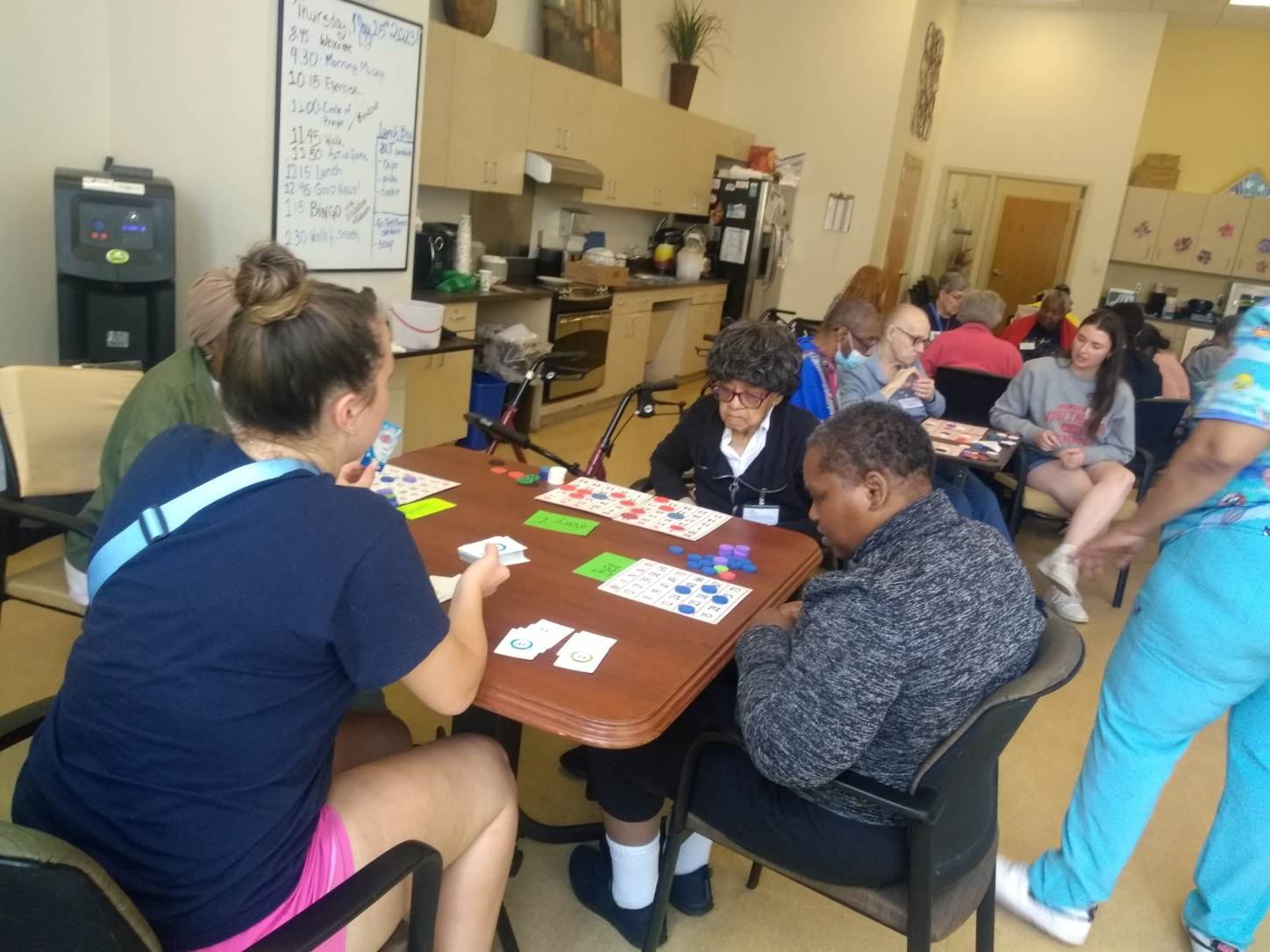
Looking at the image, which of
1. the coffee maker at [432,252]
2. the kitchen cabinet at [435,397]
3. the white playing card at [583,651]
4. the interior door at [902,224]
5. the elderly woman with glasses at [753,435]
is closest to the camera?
the white playing card at [583,651]

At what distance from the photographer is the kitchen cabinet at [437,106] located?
4.28 metres

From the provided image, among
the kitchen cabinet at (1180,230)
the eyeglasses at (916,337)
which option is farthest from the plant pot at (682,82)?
the kitchen cabinet at (1180,230)

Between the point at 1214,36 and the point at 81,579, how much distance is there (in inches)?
415

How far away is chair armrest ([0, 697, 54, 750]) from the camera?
1.22 m

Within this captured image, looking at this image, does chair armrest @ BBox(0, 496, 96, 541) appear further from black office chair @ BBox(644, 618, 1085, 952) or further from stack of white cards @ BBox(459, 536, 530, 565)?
black office chair @ BBox(644, 618, 1085, 952)

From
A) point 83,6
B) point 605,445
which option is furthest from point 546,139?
point 605,445

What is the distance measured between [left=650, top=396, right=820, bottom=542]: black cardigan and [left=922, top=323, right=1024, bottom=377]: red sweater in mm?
2212

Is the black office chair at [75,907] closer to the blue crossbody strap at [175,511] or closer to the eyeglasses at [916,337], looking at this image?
the blue crossbody strap at [175,511]

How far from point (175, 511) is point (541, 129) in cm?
468

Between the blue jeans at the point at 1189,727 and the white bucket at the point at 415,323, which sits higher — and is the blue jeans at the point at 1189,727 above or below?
below

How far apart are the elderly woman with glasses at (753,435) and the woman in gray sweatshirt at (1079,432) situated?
69.6 inches

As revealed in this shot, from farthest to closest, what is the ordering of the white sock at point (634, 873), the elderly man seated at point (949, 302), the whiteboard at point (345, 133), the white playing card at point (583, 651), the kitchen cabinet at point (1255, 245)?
the kitchen cabinet at point (1255, 245) < the elderly man seated at point (949, 302) < the whiteboard at point (345, 133) < the white sock at point (634, 873) < the white playing card at point (583, 651)

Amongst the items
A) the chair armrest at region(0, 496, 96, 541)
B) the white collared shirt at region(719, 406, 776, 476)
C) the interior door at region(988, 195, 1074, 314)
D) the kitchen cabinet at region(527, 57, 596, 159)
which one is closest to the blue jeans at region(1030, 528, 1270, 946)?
the white collared shirt at region(719, 406, 776, 476)

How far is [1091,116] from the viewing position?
28.3 feet
